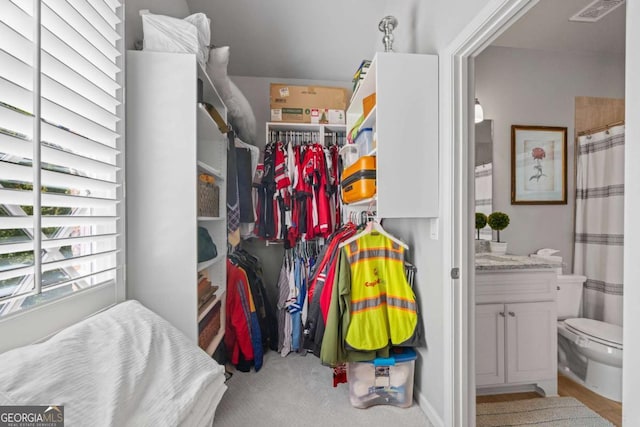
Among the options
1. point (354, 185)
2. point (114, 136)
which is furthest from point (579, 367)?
point (114, 136)

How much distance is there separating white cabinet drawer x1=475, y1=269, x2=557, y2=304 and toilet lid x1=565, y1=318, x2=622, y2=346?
1.32ft

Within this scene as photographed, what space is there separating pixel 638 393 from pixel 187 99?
1823 mm

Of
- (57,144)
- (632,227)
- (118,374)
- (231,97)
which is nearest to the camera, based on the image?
(632,227)

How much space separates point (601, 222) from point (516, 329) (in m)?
1.29

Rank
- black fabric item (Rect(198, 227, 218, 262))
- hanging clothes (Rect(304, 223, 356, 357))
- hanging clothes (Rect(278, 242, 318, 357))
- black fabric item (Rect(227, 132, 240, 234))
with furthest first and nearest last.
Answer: hanging clothes (Rect(278, 242, 318, 357)), black fabric item (Rect(227, 132, 240, 234)), hanging clothes (Rect(304, 223, 356, 357)), black fabric item (Rect(198, 227, 218, 262))

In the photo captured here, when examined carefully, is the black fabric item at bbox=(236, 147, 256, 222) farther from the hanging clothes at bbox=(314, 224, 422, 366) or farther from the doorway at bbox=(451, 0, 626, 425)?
the doorway at bbox=(451, 0, 626, 425)

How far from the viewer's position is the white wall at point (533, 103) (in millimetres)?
2512

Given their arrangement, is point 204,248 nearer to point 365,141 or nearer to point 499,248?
point 365,141

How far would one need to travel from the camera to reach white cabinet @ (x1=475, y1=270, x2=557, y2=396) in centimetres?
188

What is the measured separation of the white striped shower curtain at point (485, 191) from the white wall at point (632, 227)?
191 centimetres

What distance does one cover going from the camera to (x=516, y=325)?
6.22ft

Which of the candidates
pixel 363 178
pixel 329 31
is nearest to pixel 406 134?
pixel 363 178

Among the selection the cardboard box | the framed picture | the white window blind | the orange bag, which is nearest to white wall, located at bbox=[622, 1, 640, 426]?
the orange bag

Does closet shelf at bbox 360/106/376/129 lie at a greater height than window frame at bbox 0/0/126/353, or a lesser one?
greater
